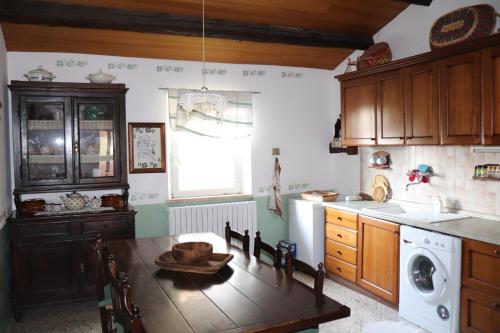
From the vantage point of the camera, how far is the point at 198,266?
2199 mm

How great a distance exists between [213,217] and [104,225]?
3.68ft

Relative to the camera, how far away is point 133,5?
131 inches

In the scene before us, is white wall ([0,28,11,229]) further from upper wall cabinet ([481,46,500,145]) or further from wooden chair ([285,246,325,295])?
upper wall cabinet ([481,46,500,145])

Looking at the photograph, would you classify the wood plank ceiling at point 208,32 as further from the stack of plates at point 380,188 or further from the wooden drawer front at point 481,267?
the wooden drawer front at point 481,267

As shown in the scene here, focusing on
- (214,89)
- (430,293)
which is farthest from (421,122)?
(214,89)

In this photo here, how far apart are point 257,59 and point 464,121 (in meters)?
2.20

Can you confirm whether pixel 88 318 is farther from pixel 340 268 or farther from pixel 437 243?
pixel 437 243

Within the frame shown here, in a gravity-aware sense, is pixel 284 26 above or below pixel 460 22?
above

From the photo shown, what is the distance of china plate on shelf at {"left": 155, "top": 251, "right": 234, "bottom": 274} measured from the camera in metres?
2.15

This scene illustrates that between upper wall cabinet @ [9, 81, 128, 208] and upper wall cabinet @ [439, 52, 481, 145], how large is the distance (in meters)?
2.67

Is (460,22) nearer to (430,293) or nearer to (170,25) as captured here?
(430,293)

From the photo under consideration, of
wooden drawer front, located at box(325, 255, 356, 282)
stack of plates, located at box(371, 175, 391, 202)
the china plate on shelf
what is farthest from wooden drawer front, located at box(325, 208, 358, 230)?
the china plate on shelf

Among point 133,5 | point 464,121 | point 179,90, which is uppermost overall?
point 133,5

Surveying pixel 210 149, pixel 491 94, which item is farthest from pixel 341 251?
pixel 491 94
